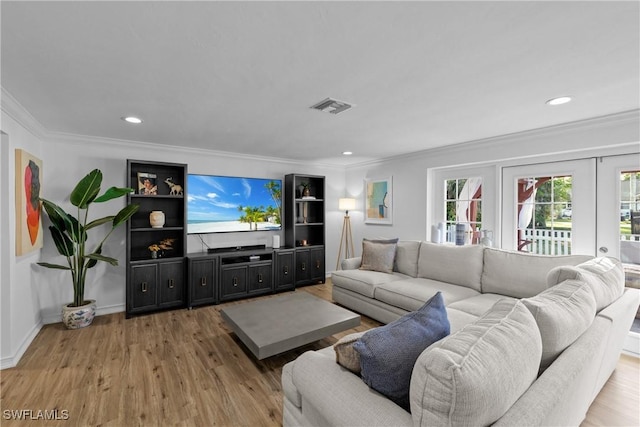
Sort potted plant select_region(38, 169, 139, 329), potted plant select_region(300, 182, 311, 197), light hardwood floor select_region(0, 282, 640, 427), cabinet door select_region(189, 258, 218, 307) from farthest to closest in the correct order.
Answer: potted plant select_region(300, 182, 311, 197) → cabinet door select_region(189, 258, 218, 307) → potted plant select_region(38, 169, 139, 329) → light hardwood floor select_region(0, 282, 640, 427)

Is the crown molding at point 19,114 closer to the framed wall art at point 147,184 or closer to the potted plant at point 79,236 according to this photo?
the potted plant at point 79,236

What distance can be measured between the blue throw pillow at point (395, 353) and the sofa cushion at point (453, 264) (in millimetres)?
2380

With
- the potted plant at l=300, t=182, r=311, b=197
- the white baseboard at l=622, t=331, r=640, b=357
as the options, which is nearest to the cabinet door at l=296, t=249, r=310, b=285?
the potted plant at l=300, t=182, r=311, b=197

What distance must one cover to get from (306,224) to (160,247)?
2.35m

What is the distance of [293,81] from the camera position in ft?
6.90

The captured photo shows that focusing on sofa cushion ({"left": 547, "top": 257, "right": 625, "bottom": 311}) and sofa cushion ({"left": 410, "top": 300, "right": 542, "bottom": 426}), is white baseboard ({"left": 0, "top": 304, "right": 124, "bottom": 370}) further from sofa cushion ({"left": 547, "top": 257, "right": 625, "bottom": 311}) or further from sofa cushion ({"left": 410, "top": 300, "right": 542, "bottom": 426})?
sofa cushion ({"left": 547, "top": 257, "right": 625, "bottom": 311})

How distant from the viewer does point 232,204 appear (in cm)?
477

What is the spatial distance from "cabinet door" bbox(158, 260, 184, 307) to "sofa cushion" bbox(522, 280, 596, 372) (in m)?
3.95

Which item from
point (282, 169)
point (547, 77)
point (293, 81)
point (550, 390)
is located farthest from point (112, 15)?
point (282, 169)

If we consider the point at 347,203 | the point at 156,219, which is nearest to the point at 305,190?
the point at 347,203

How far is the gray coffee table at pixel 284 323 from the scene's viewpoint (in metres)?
2.44

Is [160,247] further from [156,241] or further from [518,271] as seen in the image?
[518,271]

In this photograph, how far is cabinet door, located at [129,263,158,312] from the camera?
3.71 metres

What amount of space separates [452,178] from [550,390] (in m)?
3.74
